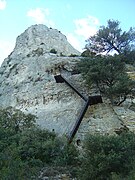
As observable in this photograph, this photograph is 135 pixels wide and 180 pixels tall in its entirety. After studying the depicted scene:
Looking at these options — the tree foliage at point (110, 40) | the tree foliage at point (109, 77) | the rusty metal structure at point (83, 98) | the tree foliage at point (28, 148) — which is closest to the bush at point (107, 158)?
the tree foliage at point (28, 148)

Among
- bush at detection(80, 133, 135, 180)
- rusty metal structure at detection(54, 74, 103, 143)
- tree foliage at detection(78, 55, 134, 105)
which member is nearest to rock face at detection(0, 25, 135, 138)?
rusty metal structure at detection(54, 74, 103, 143)

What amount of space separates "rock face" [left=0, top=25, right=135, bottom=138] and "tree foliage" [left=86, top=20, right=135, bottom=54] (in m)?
2.46

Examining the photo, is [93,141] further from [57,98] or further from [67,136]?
[57,98]

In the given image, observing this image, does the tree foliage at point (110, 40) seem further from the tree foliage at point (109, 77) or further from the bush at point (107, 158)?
the bush at point (107, 158)

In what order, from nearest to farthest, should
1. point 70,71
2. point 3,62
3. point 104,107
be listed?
point 104,107
point 70,71
point 3,62

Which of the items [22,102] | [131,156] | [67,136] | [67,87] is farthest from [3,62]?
[131,156]

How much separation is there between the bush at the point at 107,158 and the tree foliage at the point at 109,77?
6464 millimetres

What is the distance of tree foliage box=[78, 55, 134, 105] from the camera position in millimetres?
21094

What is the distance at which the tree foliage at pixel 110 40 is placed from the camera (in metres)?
31.6

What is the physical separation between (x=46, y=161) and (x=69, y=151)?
1233mm

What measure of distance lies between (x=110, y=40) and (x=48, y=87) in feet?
33.1

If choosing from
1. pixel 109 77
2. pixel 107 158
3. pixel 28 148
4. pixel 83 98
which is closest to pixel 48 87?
pixel 83 98

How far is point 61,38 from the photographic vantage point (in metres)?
34.5

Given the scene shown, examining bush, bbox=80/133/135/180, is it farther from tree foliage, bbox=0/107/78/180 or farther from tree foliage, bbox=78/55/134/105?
tree foliage, bbox=78/55/134/105
